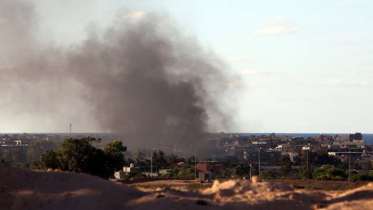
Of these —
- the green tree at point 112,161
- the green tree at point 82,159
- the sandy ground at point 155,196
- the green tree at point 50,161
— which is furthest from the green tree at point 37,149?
the sandy ground at point 155,196

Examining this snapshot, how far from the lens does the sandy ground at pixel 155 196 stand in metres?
25.6

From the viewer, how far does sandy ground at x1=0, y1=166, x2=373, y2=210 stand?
25.6m

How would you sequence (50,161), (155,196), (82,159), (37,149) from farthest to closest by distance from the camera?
(37,149) → (50,161) → (82,159) → (155,196)

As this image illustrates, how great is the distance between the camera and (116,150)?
6469cm

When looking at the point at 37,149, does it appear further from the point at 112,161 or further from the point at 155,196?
the point at 155,196

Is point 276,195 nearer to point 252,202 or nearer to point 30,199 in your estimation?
point 252,202

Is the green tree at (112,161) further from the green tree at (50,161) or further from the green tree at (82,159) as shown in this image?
the green tree at (50,161)

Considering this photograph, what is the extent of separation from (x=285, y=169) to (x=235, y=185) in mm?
73707

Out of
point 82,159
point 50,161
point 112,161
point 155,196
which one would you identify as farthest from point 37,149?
point 155,196

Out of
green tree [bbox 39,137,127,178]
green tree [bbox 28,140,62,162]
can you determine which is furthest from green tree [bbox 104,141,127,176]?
green tree [bbox 28,140,62,162]

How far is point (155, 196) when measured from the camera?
87.1 feet

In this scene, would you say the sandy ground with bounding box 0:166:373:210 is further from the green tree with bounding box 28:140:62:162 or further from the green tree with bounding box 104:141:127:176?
the green tree with bounding box 28:140:62:162

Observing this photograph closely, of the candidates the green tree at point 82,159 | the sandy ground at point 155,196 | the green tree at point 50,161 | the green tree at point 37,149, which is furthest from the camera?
the green tree at point 37,149

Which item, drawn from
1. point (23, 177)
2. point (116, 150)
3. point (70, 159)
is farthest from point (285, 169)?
point (23, 177)
